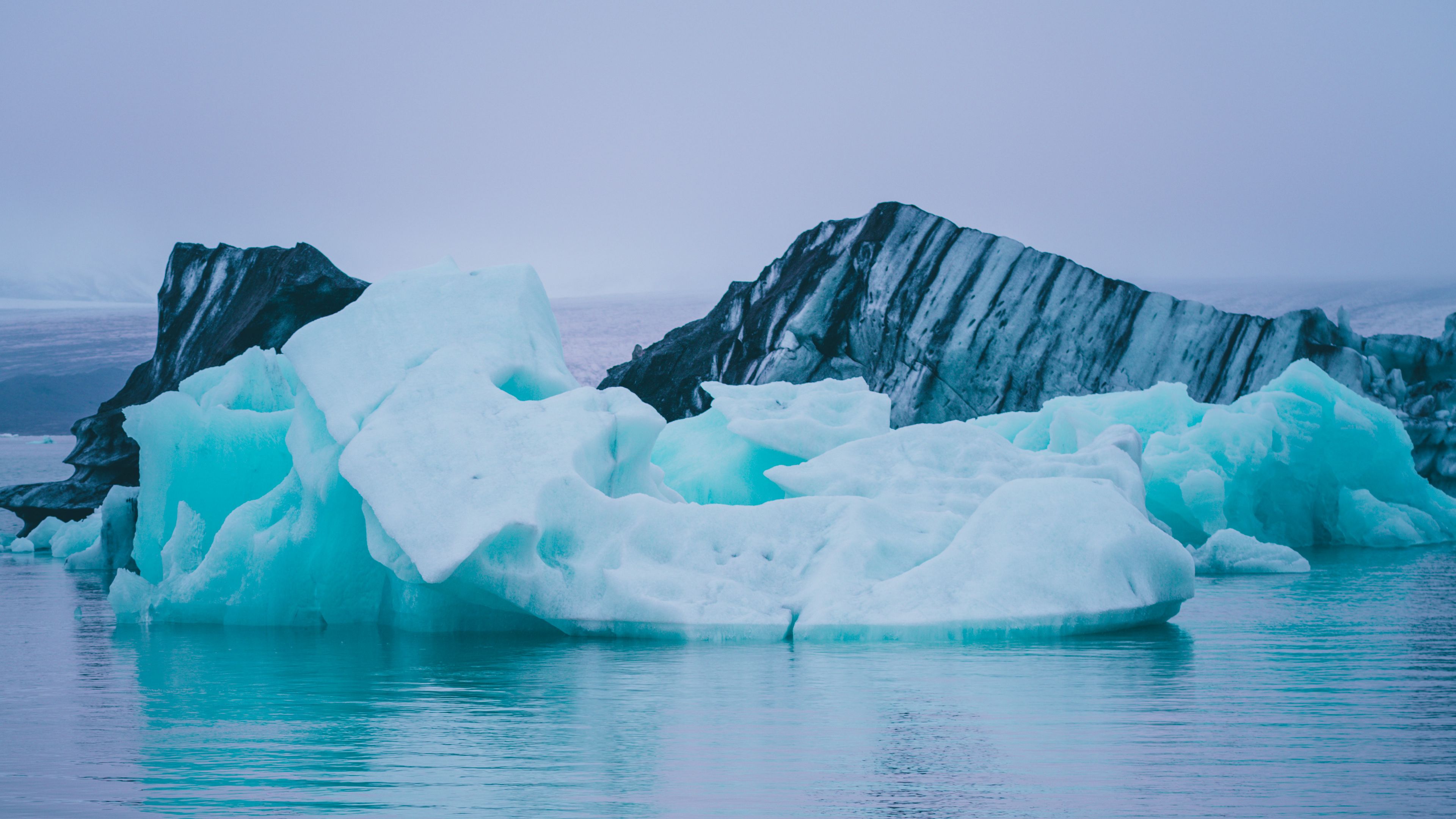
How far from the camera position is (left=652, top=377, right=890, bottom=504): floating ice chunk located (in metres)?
11.6

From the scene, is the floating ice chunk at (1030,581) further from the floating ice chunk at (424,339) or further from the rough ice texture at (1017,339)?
the rough ice texture at (1017,339)

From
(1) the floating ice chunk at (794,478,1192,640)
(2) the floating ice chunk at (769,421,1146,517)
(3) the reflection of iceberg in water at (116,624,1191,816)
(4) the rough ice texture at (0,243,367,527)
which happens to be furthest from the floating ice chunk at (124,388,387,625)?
(4) the rough ice texture at (0,243,367,527)

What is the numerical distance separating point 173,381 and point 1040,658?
67.2ft

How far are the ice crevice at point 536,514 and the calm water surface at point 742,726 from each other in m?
0.27

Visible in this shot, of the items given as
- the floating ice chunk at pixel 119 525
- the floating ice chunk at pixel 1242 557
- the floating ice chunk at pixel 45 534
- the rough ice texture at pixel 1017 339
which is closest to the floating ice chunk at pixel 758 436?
the floating ice chunk at pixel 1242 557

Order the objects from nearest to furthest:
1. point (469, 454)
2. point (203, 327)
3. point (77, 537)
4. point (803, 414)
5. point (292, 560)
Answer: point (469, 454), point (292, 560), point (803, 414), point (77, 537), point (203, 327)

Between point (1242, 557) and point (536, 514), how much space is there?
7781mm

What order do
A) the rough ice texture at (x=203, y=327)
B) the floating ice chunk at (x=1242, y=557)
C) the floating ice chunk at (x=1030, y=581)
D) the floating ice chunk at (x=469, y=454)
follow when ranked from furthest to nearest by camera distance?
the rough ice texture at (x=203, y=327), the floating ice chunk at (x=1242, y=557), the floating ice chunk at (x=469, y=454), the floating ice chunk at (x=1030, y=581)

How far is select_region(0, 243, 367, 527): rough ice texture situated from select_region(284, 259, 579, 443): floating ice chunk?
13.4m

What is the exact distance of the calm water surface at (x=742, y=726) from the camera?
134 inches

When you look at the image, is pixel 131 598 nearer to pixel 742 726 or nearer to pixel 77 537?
pixel 742 726

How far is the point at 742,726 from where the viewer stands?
4.41m

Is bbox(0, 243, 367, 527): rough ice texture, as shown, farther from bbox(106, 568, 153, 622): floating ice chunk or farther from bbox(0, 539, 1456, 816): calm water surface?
bbox(0, 539, 1456, 816): calm water surface

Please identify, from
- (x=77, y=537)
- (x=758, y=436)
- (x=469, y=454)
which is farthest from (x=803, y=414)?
(x=77, y=537)
